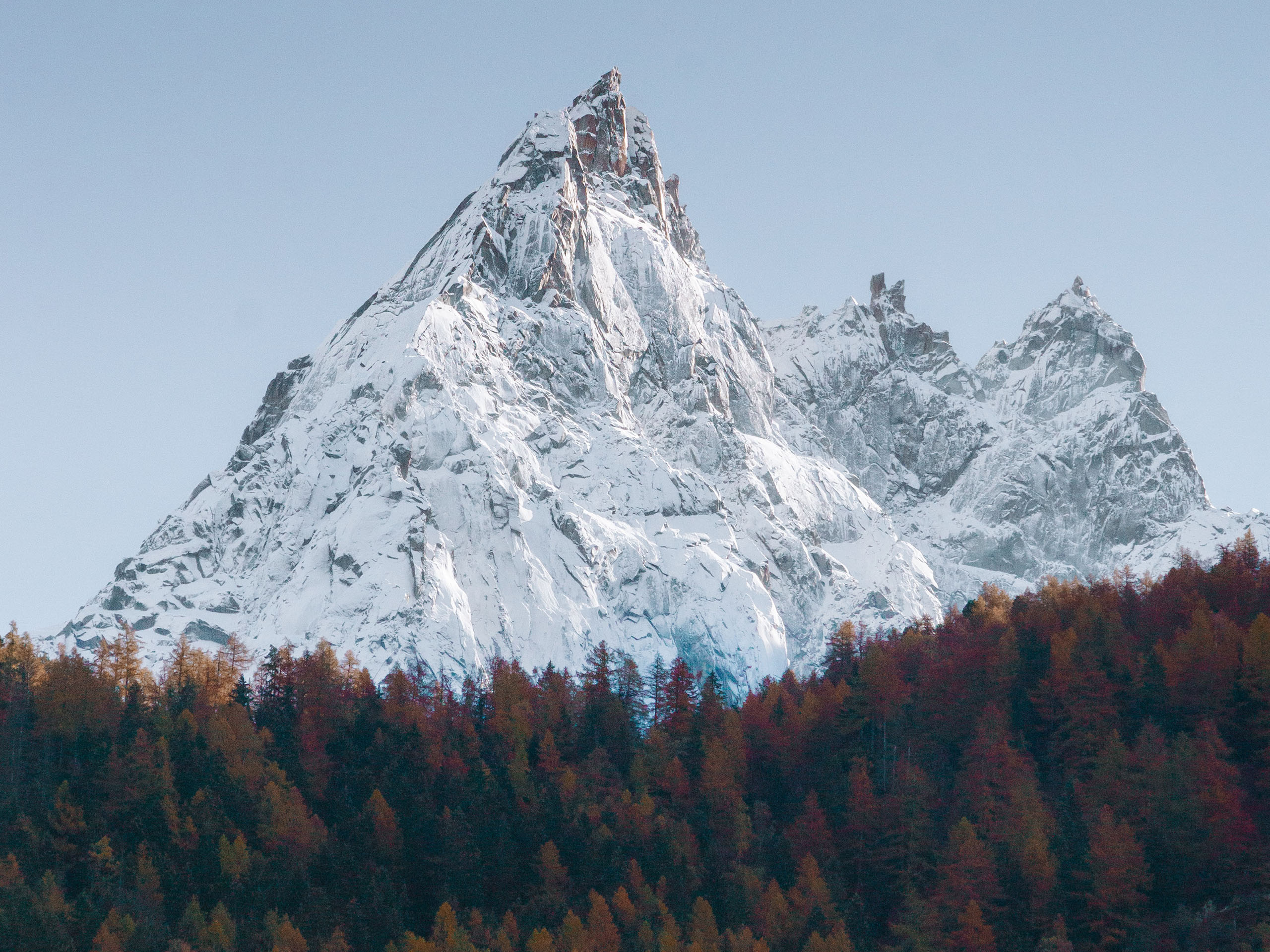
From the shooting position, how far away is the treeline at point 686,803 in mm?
91125

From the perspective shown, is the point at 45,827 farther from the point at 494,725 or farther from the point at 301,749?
the point at 494,725

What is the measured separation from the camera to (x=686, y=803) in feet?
367

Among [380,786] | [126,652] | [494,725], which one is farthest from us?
[126,652]

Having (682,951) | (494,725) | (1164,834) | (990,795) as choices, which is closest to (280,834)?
(494,725)

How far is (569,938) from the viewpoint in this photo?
300ft

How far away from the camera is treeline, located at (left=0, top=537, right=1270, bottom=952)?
91.1 m

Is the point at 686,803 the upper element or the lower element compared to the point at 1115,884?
upper

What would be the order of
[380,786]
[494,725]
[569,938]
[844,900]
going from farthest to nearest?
[494,725] < [380,786] < [844,900] < [569,938]

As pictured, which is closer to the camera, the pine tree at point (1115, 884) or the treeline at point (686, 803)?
the pine tree at point (1115, 884)

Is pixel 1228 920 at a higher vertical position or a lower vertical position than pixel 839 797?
lower

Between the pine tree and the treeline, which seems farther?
the treeline

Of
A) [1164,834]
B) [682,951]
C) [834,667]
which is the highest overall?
[834,667]

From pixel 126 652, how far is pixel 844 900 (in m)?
68.3

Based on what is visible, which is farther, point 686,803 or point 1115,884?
point 686,803
